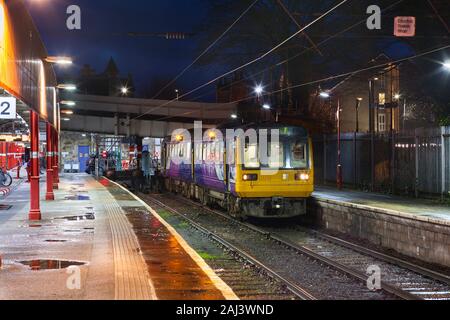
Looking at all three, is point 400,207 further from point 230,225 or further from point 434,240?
point 230,225

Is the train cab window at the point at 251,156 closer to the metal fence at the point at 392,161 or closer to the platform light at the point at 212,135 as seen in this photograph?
the platform light at the point at 212,135

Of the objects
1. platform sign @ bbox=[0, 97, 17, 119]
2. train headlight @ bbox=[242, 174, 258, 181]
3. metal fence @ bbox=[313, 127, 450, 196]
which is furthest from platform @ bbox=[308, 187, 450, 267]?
platform sign @ bbox=[0, 97, 17, 119]

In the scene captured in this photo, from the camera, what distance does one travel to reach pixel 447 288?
10180mm

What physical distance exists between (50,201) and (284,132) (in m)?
10.0

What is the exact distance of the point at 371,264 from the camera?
41.0 ft

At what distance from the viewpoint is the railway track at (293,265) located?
31.6 ft

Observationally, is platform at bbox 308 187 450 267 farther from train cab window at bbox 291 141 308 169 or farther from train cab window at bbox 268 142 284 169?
train cab window at bbox 268 142 284 169

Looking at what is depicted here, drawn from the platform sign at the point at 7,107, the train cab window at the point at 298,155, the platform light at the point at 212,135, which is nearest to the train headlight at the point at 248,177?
the train cab window at the point at 298,155

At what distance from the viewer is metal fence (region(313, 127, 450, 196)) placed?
18.8 meters

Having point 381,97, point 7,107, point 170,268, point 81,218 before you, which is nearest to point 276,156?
point 81,218

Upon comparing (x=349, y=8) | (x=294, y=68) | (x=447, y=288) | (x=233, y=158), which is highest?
(x=349, y=8)

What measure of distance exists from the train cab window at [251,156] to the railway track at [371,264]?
73.8 inches

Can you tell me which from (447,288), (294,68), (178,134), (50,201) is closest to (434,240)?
(447,288)

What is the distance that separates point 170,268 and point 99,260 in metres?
1.26
